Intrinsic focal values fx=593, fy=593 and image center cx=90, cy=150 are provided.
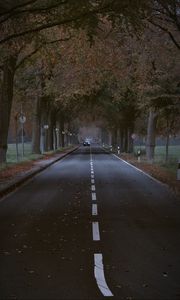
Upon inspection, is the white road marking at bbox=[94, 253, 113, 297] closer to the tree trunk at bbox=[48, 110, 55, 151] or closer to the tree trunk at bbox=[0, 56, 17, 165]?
the tree trunk at bbox=[0, 56, 17, 165]

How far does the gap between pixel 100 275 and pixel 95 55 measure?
77.7 feet

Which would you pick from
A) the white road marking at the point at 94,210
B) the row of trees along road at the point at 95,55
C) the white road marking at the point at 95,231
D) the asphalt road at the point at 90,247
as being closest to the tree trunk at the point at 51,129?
→ the row of trees along road at the point at 95,55

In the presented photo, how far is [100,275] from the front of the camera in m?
7.68

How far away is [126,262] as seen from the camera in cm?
854

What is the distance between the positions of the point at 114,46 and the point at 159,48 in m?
2.34

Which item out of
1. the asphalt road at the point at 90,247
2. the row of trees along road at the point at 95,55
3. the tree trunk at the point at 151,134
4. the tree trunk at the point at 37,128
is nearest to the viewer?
the asphalt road at the point at 90,247

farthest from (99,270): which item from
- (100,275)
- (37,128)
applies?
(37,128)

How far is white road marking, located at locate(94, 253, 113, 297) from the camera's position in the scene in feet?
22.4

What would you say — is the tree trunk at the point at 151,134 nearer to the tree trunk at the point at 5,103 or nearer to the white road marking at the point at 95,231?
the tree trunk at the point at 5,103

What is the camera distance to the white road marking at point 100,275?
6.84m

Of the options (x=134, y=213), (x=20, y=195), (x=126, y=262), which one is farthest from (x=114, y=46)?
(x=126, y=262)

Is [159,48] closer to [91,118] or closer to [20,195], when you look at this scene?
[20,195]

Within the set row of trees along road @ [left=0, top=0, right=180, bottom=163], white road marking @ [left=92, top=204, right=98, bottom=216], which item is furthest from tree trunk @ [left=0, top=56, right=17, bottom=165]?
white road marking @ [left=92, top=204, right=98, bottom=216]

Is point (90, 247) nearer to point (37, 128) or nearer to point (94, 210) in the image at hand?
point (94, 210)
